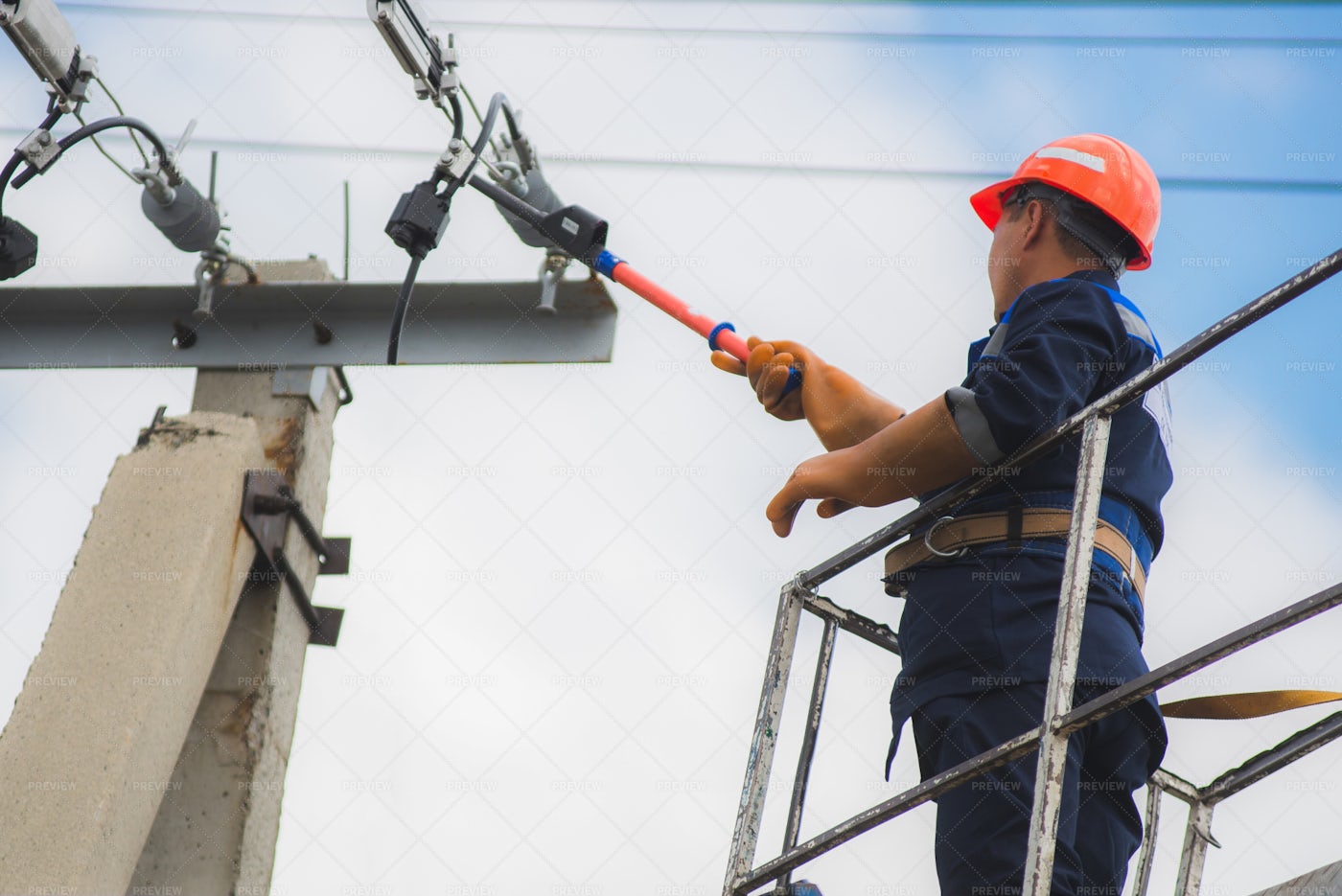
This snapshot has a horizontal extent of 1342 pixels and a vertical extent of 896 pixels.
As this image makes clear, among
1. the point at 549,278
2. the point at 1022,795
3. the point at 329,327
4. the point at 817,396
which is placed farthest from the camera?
the point at 329,327

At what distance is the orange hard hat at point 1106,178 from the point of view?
3.21 m

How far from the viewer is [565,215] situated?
4.15 meters

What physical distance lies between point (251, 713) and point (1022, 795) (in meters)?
3.28

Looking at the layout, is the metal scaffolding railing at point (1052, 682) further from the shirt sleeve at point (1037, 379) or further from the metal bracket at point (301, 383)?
the metal bracket at point (301, 383)

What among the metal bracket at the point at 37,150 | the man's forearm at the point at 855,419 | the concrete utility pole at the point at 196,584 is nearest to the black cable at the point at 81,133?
the metal bracket at the point at 37,150

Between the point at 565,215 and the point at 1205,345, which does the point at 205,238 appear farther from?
the point at 1205,345

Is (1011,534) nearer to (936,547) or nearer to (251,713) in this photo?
(936,547)

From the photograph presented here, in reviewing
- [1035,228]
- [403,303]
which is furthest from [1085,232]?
[403,303]

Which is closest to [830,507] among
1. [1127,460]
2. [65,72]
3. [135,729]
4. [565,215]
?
[1127,460]

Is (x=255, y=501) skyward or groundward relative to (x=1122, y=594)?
skyward

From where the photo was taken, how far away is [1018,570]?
2699 millimetres

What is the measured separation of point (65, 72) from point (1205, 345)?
427cm

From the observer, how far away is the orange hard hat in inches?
126

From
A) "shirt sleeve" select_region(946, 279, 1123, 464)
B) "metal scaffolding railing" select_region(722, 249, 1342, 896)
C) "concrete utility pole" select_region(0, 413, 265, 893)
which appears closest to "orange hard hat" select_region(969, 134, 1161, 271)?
"shirt sleeve" select_region(946, 279, 1123, 464)
